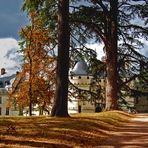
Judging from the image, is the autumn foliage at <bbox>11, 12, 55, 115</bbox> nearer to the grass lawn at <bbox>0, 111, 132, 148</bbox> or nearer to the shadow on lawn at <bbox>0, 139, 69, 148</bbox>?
the grass lawn at <bbox>0, 111, 132, 148</bbox>

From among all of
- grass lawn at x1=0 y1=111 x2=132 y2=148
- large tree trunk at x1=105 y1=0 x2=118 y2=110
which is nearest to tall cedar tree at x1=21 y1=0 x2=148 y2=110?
large tree trunk at x1=105 y1=0 x2=118 y2=110

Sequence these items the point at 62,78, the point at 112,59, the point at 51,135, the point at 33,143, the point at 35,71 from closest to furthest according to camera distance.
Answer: the point at 33,143 < the point at 51,135 < the point at 62,78 < the point at 112,59 < the point at 35,71

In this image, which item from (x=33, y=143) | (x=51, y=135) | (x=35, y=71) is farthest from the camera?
(x=35, y=71)

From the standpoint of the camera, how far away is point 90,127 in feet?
57.1

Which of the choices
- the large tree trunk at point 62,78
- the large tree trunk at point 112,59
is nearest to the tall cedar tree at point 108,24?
the large tree trunk at point 112,59

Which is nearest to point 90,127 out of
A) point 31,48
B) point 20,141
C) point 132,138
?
point 132,138

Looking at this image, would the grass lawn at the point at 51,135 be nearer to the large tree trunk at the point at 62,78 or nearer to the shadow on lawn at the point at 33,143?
the shadow on lawn at the point at 33,143

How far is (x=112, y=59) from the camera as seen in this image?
112 ft

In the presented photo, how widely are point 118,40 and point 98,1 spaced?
4059 millimetres

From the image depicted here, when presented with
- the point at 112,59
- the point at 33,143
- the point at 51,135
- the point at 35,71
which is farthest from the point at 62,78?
the point at 35,71

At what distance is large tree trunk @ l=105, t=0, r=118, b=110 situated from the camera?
33844 millimetres

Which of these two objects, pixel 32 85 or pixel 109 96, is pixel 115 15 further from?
pixel 32 85

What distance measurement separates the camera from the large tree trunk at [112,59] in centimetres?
3384

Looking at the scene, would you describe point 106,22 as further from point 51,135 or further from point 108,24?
point 51,135
